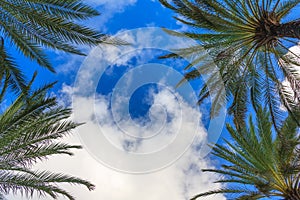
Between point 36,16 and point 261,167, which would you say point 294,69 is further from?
point 36,16

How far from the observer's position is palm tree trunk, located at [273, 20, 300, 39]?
8.90 m

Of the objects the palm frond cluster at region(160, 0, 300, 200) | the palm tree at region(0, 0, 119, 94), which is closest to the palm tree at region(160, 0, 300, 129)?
the palm frond cluster at region(160, 0, 300, 200)

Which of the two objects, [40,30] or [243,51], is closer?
[40,30]

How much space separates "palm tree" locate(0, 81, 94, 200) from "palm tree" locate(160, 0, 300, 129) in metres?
4.60

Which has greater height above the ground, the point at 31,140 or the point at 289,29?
the point at 289,29

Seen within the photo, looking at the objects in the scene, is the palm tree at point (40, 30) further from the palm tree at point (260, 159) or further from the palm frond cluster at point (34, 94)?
the palm tree at point (260, 159)

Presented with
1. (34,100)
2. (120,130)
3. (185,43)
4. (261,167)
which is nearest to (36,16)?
(34,100)

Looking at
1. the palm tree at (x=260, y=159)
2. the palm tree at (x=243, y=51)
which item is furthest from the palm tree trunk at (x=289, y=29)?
the palm tree at (x=260, y=159)

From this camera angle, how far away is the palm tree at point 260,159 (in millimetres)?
11859

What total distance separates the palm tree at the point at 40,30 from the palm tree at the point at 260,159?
240 inches

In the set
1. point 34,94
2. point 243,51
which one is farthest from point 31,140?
point 243,51

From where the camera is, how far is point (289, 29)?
30.0 feet

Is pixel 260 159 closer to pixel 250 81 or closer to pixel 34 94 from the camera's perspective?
pixel 250 81

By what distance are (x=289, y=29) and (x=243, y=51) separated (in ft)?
9.22
